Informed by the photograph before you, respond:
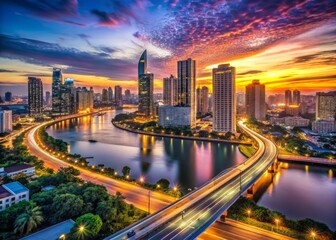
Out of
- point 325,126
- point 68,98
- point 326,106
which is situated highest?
point 68,98

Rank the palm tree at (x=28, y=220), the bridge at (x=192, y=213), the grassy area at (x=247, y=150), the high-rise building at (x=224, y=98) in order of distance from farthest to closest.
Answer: the high-rise building at (x=224, y=98), the grassy area at (x=247, y=150), the palm tree at (x=28, y=220), the bridge at (x=192, y=213)

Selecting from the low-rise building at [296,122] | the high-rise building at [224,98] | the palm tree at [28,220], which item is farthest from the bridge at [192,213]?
the low-rise building at [296,122]

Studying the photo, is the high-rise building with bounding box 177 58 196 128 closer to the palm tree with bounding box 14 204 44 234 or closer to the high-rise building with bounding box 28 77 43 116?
the palm tree with bounding box 14 204 44 234

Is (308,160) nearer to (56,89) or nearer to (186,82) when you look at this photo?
(186,82)

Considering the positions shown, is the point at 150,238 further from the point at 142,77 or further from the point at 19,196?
the point at 142,77

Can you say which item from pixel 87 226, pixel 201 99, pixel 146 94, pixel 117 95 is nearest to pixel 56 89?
pixel 146 94

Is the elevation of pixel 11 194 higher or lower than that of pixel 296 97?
lower

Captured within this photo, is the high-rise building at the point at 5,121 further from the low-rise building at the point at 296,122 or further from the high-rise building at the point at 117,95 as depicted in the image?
the high-rise building at the point at 117,95
